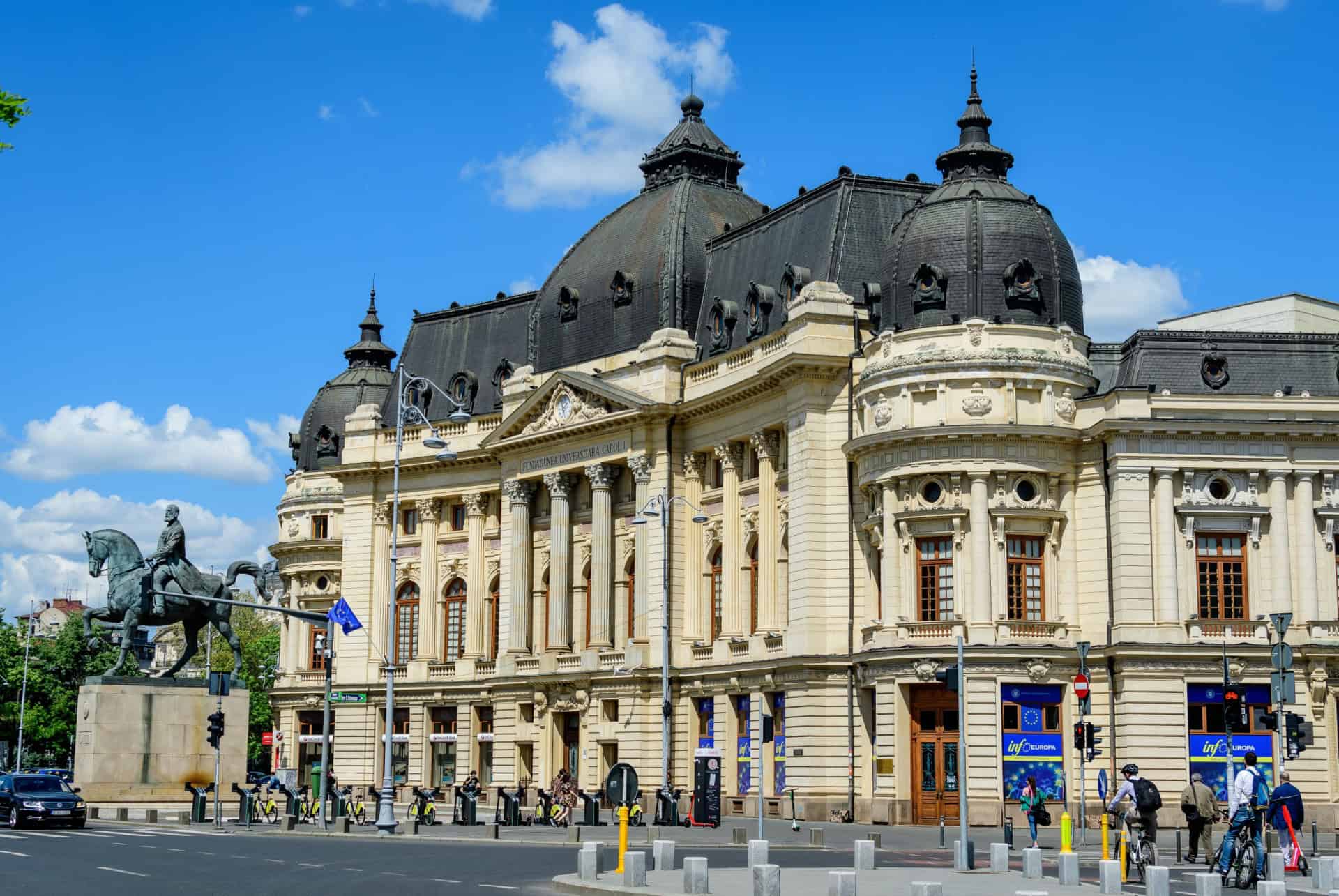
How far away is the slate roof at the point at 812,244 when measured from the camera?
69.6m

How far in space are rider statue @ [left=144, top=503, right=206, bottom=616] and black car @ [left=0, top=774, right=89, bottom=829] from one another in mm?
11587

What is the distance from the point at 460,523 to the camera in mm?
89625

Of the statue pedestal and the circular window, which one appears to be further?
the statue pedestal

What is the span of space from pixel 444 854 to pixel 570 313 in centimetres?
4405

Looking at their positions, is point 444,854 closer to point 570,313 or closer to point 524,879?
point 524,879

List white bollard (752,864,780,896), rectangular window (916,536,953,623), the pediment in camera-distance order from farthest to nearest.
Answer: the pediment, rectangular window (916,536,953,623), white bollard (752,864,780,896)

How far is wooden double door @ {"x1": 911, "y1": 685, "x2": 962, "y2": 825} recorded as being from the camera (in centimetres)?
6084

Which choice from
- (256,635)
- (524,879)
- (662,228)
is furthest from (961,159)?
(256,635)

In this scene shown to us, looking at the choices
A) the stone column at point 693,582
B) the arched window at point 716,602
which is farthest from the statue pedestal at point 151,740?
the arched window at point 716,602

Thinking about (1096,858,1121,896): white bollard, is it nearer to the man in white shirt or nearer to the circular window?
the man in white shirt

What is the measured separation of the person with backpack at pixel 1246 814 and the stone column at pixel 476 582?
55.7m

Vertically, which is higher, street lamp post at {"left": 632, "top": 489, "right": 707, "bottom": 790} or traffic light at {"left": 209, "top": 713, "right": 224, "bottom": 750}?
street lamp post at {"left": 632, "top": 489, "right": 707, "bottom": 790}

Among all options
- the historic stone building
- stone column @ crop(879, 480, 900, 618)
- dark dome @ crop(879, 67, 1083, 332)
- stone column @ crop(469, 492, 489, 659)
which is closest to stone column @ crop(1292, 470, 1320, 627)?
the historic stone building

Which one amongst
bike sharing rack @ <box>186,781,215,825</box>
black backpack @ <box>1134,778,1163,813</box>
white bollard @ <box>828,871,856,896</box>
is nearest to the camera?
white bollard @ <box>828,871,856,896</box>
